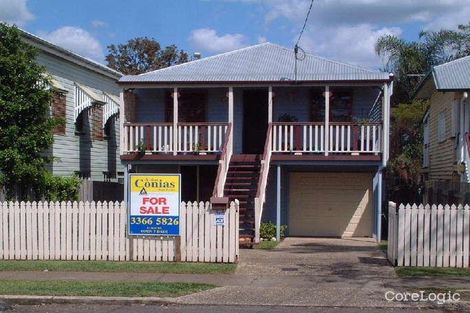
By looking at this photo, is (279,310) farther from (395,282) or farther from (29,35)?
(29,35)

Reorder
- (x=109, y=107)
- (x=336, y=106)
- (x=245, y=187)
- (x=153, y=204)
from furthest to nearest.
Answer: (x=109, y=107), (x=336, y=106), (x=245, y=187), (x=153, y=204)

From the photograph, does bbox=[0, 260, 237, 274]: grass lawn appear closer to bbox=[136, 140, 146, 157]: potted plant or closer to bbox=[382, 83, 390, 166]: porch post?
bbox=[136, 140, 146, 157]: potted plant

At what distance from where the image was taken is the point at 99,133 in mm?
26781

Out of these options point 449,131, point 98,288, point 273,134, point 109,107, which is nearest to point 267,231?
point 273,134

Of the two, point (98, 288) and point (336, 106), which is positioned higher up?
point (336, 106)

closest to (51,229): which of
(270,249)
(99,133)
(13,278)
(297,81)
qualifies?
(13,278)

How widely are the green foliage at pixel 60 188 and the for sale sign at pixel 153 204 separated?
577cm

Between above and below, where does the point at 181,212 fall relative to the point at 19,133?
below

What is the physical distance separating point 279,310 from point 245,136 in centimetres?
1385

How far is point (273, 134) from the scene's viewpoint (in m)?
21.4

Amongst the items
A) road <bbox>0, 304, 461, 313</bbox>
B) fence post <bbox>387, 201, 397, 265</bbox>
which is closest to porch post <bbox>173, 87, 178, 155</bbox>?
fence post <bbox>387, 201, 397, 265</bbox>

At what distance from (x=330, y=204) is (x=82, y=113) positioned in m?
9.22

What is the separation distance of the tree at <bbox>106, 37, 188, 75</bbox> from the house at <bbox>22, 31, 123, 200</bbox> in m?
24.4

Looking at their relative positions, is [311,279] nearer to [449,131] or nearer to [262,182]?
[262,182]
